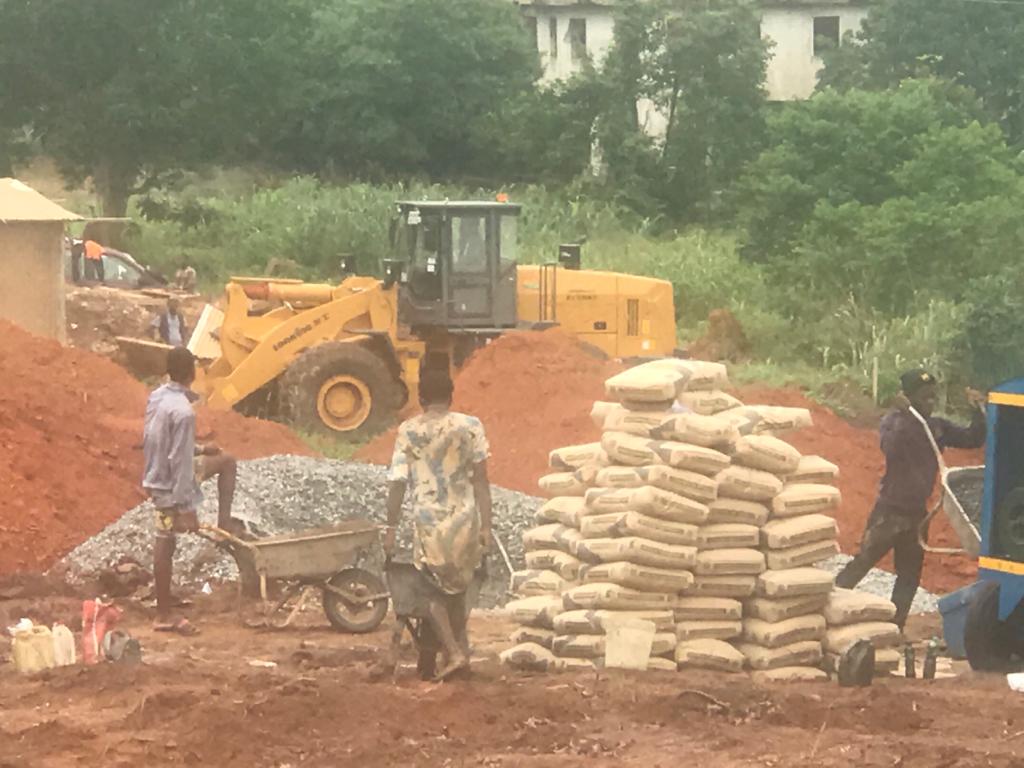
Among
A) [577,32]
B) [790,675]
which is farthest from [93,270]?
[577,32]

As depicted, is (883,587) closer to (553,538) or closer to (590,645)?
(553,538)

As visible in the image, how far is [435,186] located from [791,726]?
116 feet

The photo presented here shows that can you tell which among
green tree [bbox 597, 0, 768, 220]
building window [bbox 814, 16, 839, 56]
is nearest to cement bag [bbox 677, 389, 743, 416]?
green tree [bbox 597, 0, 768, 220]

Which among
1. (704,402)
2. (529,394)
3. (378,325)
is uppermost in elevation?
(378,325)

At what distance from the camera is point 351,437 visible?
2155cm

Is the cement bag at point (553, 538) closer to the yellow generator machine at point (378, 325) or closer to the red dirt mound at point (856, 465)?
the red dirt mound at point (856, 465)

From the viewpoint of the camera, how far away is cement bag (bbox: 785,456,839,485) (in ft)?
37.6

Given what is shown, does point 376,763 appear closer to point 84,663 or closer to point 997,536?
point 84,663

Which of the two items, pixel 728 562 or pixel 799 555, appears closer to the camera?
pixel 728 562

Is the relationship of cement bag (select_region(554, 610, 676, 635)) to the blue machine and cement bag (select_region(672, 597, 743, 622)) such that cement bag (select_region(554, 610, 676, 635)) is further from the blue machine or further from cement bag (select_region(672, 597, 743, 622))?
the blue machine

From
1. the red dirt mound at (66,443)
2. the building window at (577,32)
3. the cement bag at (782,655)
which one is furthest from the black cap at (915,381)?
the building window at (577,32)

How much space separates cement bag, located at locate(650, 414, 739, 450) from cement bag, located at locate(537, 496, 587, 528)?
2.18ft

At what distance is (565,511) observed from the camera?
1153cm

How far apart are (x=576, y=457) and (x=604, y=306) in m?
11.4
